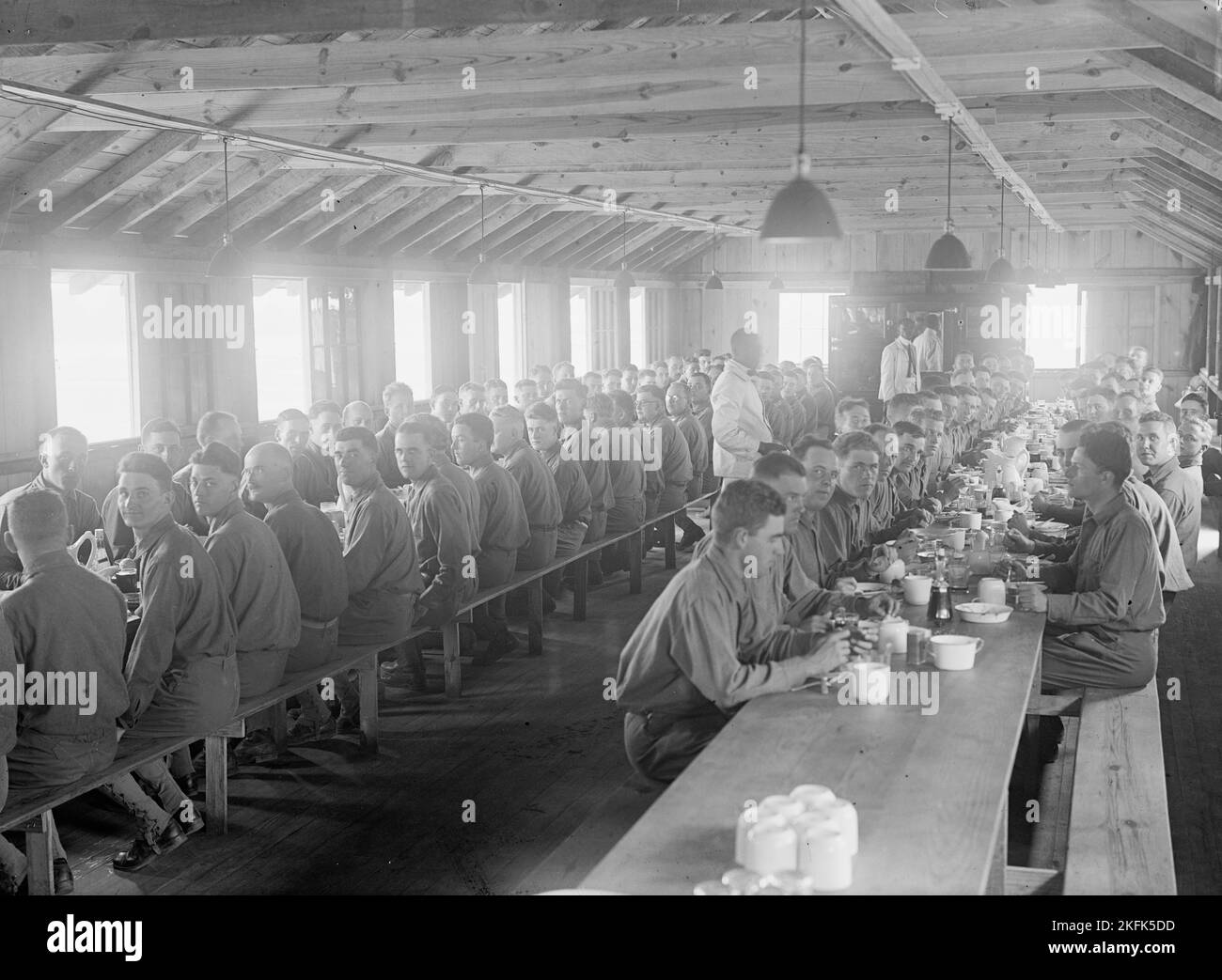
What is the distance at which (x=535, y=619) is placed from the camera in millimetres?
8594

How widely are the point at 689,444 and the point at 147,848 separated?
8.06 meters

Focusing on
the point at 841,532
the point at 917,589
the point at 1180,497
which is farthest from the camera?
the point at 1180,497

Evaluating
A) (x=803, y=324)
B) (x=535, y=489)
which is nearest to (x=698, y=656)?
(x=535, y=489)

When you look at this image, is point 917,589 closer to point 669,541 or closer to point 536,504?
point 536,504

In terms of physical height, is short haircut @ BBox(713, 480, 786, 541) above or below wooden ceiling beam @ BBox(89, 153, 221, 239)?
below

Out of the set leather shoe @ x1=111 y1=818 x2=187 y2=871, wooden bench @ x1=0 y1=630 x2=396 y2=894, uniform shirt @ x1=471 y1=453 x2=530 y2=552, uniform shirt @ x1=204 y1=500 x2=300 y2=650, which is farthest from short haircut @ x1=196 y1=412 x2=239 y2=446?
leather shoe @ x1=111 y1=818 x2=187 y2=871

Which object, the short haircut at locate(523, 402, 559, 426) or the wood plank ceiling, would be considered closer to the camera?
the wood plank ceiling

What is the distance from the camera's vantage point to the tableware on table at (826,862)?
9.25ft

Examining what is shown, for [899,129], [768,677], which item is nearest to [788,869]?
[768,677]

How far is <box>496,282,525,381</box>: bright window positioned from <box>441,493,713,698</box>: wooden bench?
685cm

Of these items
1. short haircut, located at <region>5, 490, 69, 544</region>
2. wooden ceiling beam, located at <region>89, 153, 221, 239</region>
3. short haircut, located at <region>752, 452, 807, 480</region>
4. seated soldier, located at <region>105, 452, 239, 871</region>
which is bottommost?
seated soldier, located at <region>105, 452, 239, 871</region>

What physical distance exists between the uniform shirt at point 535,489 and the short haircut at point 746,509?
174 inches

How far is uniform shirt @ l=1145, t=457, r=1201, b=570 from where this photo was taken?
780 centimetres

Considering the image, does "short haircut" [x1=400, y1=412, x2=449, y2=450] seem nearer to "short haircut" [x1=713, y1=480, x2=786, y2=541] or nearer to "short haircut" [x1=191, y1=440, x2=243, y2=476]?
"short haircut" [x1=191, y1=440, x2=243, y2=476]
